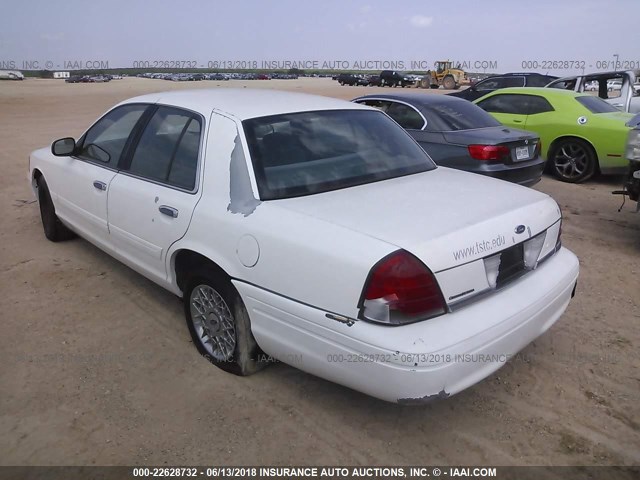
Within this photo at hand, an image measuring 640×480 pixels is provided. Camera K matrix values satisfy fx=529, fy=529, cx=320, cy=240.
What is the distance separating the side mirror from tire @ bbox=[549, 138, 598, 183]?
720 cm

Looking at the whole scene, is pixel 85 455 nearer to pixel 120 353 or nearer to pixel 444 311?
pixel 120 353

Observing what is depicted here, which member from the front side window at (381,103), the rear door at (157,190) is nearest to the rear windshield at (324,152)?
the rear door at (157,190)

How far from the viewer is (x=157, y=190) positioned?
345cm

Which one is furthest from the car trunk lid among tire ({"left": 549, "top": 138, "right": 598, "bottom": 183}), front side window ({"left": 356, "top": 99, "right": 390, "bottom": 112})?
tire ({"left": 549, "top": 138, "right": 598, "bottom": 183})

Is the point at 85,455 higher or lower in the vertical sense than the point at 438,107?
lower

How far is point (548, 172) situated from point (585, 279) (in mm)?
4872

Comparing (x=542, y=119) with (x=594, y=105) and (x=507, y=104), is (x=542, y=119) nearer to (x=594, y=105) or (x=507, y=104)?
(x=507, y=104)

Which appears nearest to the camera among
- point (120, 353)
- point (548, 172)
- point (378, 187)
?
point (378, 187)

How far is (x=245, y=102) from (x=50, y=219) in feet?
9.69

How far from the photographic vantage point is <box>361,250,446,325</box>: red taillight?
2.28m

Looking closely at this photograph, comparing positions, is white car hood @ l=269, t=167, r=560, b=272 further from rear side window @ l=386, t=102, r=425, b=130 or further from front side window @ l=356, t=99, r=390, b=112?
front side window @ l=356, t=99, r=390, b=112

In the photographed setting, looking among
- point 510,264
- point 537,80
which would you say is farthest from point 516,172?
point 537,80

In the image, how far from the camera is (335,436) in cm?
271

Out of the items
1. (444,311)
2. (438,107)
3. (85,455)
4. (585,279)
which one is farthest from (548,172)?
(85,455)
